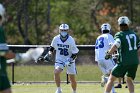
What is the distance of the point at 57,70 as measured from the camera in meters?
18.1

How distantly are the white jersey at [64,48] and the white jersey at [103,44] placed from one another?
3.15 ft

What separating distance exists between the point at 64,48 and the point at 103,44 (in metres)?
1.27

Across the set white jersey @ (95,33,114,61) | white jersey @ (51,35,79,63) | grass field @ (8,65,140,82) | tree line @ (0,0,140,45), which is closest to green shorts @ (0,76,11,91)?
white jersey @ (51,35,79,63)

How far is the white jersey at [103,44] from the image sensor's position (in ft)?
61.0

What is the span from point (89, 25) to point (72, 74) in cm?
4002

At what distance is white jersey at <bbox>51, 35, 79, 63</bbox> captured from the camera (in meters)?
18.2

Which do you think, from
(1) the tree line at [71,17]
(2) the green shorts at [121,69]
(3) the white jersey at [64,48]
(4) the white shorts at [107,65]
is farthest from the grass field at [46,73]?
(1) the tree line at [71,17]

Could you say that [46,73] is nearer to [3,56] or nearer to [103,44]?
[103,44]

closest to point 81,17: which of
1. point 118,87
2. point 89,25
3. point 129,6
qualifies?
point 89,25

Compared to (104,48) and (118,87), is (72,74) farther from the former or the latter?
(118,87)

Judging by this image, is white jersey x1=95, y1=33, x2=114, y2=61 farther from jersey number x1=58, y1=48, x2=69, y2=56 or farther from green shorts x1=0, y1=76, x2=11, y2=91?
green shorts x1=0, y1=76, x2=11, y2=91

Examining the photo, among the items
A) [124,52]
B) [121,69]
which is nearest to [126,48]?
[124,52]

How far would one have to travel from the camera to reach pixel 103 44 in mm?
18797

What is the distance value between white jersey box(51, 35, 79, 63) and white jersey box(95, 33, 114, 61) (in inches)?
37.8
